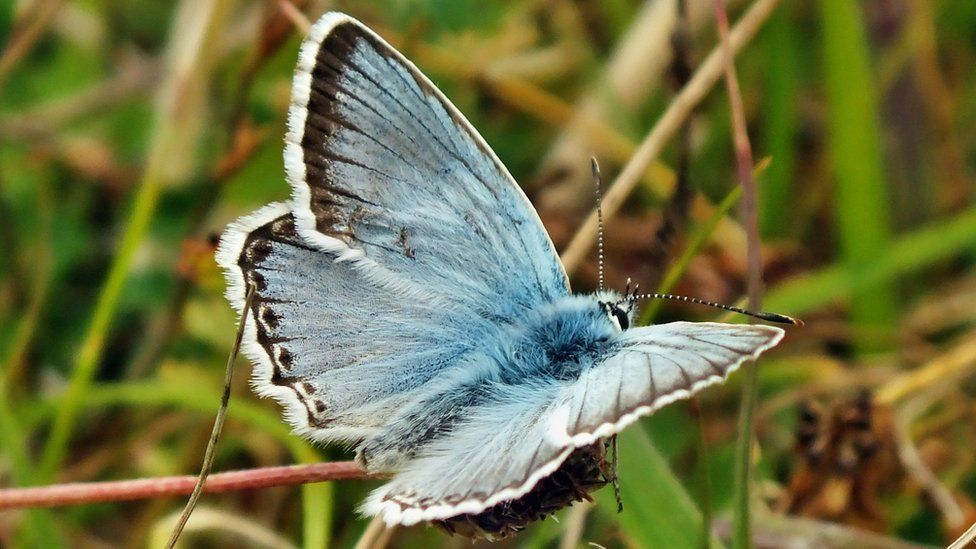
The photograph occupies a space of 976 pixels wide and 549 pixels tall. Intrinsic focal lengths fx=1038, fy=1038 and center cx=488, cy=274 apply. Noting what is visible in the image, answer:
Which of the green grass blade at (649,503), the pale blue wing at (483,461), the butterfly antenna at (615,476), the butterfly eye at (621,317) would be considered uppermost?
the butterfly eye at (621,317)

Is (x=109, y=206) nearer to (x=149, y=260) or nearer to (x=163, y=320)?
(x=149, y=260)

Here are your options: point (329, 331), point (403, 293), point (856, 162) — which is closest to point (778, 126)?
point (856, 162)

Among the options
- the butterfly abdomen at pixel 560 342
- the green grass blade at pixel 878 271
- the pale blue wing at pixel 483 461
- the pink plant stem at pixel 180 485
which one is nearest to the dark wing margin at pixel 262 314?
the pink plant stem at pixel 180 485

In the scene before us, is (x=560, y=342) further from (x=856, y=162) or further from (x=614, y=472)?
(x=856, y=162)

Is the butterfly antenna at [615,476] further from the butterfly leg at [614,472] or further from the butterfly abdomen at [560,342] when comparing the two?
the butterfly abdomen at [560,342]

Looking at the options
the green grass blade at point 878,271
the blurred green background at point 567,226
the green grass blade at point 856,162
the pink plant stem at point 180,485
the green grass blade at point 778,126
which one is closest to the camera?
the pink plant stem at point 180,485

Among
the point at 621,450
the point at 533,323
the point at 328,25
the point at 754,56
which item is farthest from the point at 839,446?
the point at 754,56
